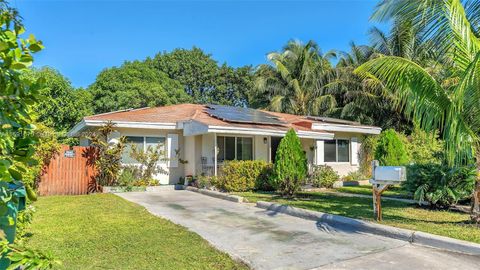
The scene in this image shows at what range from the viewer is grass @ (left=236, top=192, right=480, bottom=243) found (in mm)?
7105

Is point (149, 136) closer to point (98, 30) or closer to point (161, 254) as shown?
point (98, 30)

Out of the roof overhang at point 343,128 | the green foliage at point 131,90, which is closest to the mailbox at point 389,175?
the roof overhang at point 343,128

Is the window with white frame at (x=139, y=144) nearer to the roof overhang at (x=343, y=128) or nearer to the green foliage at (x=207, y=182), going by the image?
the green foliage at (x=207, y=182)

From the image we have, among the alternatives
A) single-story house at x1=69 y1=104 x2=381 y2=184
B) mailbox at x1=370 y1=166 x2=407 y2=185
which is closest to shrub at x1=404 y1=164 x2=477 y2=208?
mailbox at x1=370 y1=166 x2=407 y2=185

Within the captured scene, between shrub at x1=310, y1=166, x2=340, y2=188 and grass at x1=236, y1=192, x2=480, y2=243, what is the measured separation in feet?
9.20

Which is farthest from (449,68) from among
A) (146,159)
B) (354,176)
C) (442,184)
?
(146,159)

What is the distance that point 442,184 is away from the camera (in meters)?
9.62

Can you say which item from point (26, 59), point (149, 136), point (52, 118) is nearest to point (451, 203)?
point (26, 59)

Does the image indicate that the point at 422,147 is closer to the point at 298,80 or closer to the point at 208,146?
the point at 208,146

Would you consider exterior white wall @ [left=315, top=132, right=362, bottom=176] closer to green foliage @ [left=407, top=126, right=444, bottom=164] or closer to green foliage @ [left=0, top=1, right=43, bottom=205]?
green foliage @ [left=407, top=126, right=444, bottom=164]

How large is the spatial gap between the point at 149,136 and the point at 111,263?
11323 mm

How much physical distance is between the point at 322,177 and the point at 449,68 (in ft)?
28.1

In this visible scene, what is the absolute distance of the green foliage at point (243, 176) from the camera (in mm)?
14203

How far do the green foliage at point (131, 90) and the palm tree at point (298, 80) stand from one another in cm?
956
